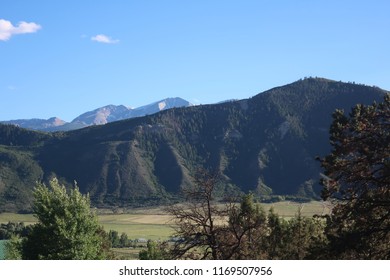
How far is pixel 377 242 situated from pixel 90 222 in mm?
20242

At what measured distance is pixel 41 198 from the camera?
30.3 m

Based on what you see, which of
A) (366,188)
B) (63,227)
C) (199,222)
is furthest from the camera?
(63,227)

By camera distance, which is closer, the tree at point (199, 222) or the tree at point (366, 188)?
the tree at point (366, 188)

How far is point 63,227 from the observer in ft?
93.9

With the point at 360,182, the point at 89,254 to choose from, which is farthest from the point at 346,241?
the point at 89,254

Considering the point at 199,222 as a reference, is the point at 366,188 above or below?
above

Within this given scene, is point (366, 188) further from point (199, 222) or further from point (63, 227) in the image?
point (63, 227)

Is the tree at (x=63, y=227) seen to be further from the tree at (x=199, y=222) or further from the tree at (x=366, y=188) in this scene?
the tree at (x=366, y=188)

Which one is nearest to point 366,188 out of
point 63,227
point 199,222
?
point 199,222

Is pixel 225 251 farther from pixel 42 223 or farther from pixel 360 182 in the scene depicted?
pixel 42 223

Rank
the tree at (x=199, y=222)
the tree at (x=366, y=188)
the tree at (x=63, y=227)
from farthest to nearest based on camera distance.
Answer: the tree at (x=63, y=227) → the tree at (x=199, y=222) → the tree at (x=366, y=188)

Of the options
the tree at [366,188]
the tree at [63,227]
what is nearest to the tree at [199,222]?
the tree at [366,188]

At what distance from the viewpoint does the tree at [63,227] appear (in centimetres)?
2841

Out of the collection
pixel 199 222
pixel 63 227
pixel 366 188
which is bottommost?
pixel 63 227
